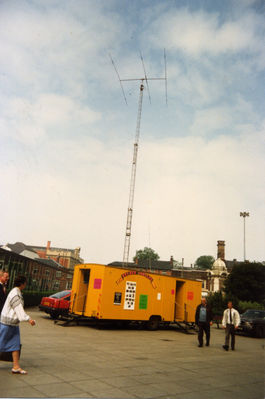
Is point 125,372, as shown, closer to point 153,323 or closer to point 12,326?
point 12,326

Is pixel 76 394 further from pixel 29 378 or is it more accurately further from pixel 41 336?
pixel 41 336

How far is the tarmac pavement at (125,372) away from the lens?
5264 mm

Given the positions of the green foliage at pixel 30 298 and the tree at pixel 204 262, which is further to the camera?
the tree at pixel 204 262

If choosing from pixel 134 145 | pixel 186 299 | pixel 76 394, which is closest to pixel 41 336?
pixel 76 394

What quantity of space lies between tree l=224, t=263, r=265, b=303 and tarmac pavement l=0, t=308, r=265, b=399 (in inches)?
1711

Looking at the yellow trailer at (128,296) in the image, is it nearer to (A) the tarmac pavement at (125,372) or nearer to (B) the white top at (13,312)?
(A) the tarmac pavement at (125,372)

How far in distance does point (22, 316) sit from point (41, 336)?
18.7 feet

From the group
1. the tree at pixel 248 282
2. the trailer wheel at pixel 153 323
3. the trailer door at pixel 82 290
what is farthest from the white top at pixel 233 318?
the tree at pixel 248 282

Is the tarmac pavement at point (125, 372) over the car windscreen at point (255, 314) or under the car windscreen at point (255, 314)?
under

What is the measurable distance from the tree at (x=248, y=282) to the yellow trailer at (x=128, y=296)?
36619mm

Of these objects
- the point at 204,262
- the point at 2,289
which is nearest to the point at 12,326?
the point at 2,289

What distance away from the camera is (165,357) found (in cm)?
899

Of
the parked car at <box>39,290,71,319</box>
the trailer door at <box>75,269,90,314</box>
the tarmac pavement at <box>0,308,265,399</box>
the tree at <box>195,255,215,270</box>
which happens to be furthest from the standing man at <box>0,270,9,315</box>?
the tree at <box>195,255,215,270</box>

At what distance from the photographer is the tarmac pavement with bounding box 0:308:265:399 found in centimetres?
526
